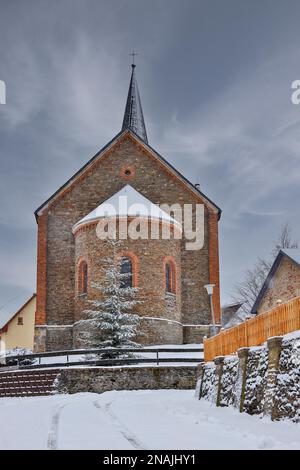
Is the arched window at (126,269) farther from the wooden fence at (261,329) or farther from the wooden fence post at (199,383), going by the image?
the wooden fence at (261,329)

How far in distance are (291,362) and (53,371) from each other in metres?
13.4

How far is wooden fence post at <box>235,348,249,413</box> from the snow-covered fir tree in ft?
39.8

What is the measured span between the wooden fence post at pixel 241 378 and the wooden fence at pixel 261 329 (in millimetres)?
396

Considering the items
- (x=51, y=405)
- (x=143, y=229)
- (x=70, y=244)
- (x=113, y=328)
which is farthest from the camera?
(x=70, y=244)

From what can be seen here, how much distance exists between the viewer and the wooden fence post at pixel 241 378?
1399 cm

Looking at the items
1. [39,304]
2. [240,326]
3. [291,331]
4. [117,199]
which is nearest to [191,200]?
[117,199]

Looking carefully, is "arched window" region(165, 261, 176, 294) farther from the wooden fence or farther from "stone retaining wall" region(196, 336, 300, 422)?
"stone retaining wall" region(196, 336, 300, 422)

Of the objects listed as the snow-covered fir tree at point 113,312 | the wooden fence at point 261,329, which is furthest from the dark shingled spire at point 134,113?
the wooden fence at point 261,329

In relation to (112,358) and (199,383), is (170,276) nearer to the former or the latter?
(112,358)

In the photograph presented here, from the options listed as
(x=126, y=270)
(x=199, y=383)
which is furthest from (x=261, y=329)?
(x=126, y=270)

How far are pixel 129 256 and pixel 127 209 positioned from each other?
2.51 m

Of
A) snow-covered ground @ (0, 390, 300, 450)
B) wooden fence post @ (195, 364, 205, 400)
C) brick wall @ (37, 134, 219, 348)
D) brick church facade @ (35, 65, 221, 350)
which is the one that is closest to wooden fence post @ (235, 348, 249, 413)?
snow-covered ground @ (0, 390, 300, 450)

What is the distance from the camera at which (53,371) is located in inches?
907

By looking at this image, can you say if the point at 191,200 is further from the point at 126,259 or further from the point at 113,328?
the point at 113,328
